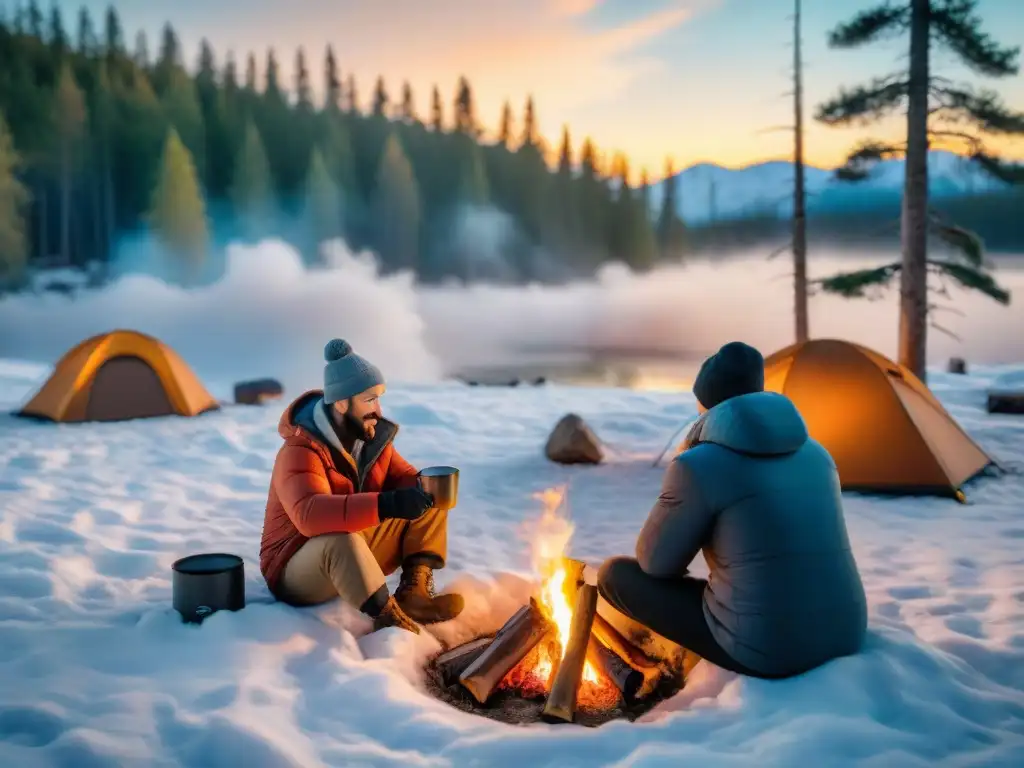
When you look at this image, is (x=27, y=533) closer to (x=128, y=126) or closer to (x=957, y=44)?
(x=957, y=44)

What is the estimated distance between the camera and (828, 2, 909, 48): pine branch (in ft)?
38.3

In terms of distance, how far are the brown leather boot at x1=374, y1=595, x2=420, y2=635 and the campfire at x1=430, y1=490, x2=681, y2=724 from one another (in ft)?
0.67

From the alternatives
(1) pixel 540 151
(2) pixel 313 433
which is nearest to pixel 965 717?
(2) pixel 313 433

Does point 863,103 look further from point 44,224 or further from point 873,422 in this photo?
point 44,224

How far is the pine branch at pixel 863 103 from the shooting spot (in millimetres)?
11844

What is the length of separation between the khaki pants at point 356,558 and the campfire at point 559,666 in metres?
0.51

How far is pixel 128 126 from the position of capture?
43.3 meters

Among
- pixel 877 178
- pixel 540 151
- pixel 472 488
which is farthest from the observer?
pixel 540 151

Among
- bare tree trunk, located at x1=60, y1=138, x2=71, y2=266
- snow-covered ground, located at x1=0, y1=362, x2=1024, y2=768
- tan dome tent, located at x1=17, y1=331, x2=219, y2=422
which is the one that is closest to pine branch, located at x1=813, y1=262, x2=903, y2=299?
snow-covered ground, located at x1=0, y1=362, x2=1024, y2=768

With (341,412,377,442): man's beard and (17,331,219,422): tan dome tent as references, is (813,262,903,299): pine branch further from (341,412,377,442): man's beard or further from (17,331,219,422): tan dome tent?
(341,412,377,442): man's beard

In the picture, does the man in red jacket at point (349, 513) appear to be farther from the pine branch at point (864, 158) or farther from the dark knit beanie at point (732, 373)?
the pine branch at point (864, 158)

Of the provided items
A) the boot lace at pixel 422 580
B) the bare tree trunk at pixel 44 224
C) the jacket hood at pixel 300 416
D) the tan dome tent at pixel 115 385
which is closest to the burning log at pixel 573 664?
the boot lace at pixel 422 580

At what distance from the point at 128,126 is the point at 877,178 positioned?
41.8 meters

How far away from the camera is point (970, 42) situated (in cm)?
1139
